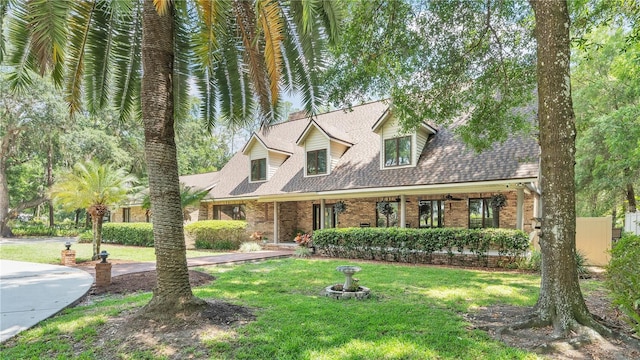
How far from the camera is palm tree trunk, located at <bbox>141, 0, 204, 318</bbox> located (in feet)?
17.9

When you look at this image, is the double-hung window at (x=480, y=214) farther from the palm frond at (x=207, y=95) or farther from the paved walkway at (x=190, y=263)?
the palm frond at (x=207, y=95)

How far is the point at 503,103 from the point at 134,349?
31.1ft

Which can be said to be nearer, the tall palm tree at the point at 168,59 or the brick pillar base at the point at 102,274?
the tall palm tree at the point at 168,59

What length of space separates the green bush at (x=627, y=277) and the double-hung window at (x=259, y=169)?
16281mm

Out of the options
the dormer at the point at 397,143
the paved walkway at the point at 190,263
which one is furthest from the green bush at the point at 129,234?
the dormer at the point at 397,143

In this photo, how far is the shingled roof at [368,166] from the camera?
1236 centimetres

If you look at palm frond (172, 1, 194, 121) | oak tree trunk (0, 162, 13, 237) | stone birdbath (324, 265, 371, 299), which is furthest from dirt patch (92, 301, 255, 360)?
oak tree trunk (0, 162, 13, 237)

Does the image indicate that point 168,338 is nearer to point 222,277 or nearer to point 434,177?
point 222,277

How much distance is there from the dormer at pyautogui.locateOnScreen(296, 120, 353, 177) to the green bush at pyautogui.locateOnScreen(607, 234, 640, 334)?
1248 centimetres

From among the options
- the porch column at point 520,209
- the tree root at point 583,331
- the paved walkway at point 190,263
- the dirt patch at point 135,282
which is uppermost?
the porch column at point 520,209

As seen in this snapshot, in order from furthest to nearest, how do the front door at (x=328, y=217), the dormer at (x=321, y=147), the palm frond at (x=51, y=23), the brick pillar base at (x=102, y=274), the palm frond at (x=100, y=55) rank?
the front door at (x=328, y=217), the dormer at (x=321, y=147), the brick pillar base at (x=102, y=274), the palm frond at (x=100, y=55), the palm frond at (x=51, y=23)

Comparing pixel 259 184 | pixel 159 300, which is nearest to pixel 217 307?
pixel 159 300

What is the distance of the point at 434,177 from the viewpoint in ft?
43.9

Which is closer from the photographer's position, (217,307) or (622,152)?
(217,307)
